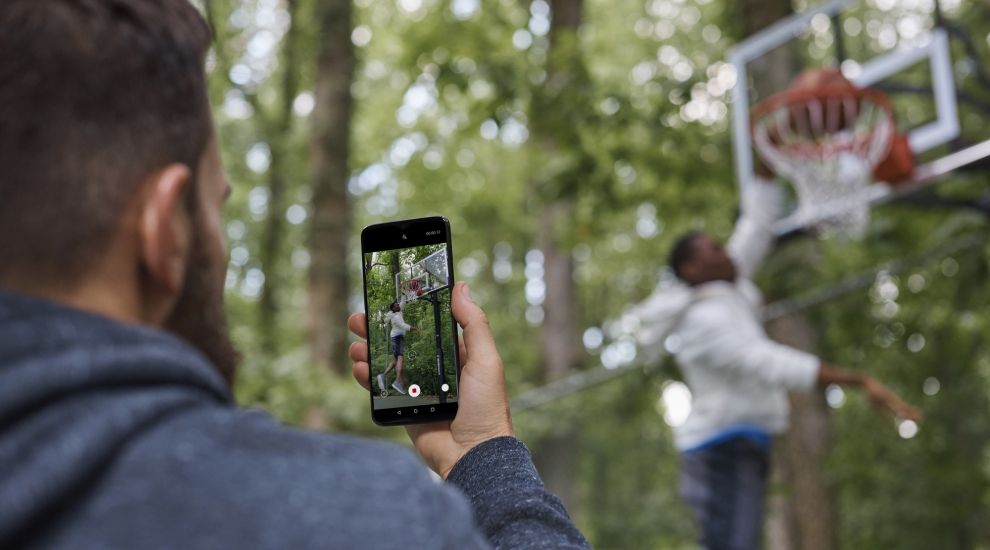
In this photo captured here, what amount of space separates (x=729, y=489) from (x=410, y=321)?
4053mm

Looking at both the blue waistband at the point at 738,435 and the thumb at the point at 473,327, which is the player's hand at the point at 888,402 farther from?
the thumb at the point at 473,327

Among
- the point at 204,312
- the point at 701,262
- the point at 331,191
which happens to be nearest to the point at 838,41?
the point at 701,262

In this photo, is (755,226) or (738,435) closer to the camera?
(738,435)

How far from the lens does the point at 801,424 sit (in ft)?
27.0

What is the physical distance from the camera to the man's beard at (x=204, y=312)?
99 centimetres

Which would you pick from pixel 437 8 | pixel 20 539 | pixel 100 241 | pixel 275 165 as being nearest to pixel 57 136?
pixel 100 241

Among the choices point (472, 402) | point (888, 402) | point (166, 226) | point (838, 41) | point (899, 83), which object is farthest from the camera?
point (838, 41)

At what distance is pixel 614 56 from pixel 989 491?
25.3ft

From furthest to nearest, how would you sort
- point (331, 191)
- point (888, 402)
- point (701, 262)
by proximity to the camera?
point (331, 191)
point (701, 262)
point (888, 402)

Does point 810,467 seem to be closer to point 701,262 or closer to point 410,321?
point 701,262

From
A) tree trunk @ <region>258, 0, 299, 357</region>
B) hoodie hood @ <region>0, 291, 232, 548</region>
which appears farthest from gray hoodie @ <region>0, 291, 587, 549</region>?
tree trunk @ <region>258, 0, 299, 357</region>

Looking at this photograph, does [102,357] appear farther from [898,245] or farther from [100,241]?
[898,245]

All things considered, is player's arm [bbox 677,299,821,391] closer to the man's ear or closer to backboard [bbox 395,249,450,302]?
backboard [bbox 395,249,450,302]

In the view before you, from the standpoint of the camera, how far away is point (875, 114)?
22.3ft
